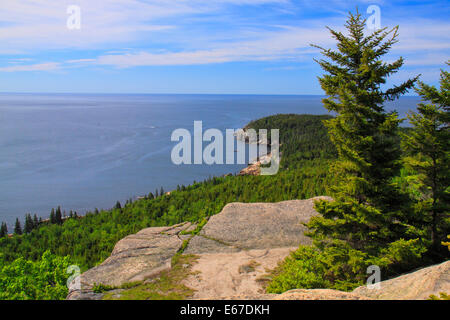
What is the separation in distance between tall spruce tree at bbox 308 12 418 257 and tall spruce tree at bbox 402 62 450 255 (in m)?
4.25

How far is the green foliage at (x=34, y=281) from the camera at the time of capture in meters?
22.6

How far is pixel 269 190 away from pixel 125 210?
3143 centimetres

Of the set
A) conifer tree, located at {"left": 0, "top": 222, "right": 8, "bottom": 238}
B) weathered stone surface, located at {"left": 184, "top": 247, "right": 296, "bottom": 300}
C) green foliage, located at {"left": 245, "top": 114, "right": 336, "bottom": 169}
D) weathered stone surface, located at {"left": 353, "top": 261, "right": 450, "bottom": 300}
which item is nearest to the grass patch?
weathered stone surface, located at {"left": 184, "top": 247, "right": 296, "bottom": 300}

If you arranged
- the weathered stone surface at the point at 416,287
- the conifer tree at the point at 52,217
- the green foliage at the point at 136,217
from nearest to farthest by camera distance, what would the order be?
the weathered stone surface at the point at 416,287
the green foliage at the point at 136,217
the conifer tree at the point at 52,217

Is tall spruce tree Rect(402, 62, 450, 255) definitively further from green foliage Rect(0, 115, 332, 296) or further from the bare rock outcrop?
green foliage Rect(0, 115, 332, 296)

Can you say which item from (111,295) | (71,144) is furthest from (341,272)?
(71,144)

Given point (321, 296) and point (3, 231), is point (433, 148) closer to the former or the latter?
point (321, 296)

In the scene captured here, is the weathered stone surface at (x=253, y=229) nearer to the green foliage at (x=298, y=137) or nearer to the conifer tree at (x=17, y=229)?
the conifer tree at (x=17, y=229)

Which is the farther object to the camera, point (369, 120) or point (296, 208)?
point (296, 208)

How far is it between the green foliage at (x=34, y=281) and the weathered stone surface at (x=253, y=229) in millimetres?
10640

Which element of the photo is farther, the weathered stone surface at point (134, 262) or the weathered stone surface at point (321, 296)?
the weathered stone surface at point (134, 262)

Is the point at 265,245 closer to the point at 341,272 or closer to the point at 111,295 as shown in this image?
the point at 341,272

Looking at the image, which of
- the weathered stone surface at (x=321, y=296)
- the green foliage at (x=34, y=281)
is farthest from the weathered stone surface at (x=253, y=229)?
the weathered stone surface at (x=321, y=296)

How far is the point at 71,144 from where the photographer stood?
5231 inches
